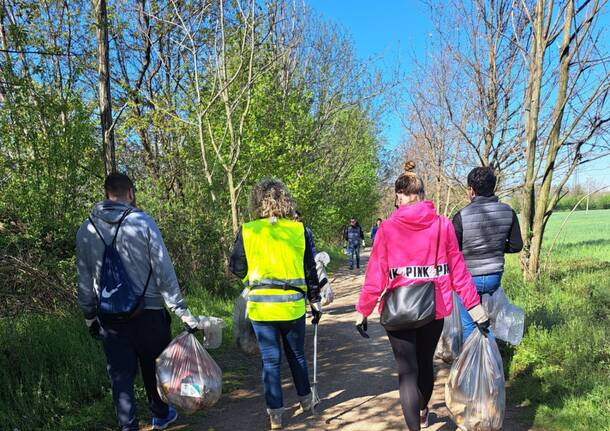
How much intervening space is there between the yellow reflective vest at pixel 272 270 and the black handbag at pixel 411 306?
0.79 meters

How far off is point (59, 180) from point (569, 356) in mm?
7106

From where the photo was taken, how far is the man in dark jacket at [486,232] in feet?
12.5

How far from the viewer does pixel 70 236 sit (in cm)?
668

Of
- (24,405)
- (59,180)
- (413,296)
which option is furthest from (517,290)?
(59,180)

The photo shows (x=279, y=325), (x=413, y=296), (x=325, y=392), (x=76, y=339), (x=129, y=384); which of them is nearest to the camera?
(x=413, y=296)

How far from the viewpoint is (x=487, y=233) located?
12.5 ft

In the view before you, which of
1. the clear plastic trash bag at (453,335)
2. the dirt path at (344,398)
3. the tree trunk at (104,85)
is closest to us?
the dirt path at (344,398)

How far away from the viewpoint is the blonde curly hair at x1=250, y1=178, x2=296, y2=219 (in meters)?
3.46

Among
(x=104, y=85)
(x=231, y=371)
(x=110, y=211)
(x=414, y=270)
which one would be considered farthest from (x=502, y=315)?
(x=104, y=85)

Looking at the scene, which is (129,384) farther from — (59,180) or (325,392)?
(59,180)

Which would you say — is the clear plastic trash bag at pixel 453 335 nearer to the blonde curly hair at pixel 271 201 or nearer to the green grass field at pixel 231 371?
the green grass field at pixel 231 371

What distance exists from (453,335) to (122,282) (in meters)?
3.22

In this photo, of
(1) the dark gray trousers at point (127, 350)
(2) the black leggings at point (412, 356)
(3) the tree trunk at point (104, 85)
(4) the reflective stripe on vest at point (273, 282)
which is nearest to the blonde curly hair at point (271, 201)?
(4) the reflective stripe on vest at point (273, 282)

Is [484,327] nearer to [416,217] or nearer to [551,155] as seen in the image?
[416,217]
